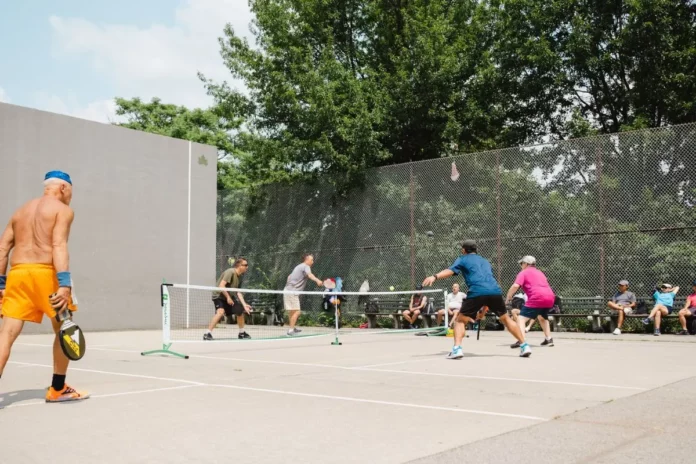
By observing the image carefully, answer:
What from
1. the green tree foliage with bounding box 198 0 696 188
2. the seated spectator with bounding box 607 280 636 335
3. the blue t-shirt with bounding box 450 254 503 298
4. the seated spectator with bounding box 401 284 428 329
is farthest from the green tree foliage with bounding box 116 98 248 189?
the blue t-shirt with bounding box 450 254 503 298

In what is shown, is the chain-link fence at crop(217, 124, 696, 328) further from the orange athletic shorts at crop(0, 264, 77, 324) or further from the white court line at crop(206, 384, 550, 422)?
the orange athletic shorts at crop(0, 264, 77, 324)

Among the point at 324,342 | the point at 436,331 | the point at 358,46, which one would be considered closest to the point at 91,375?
the point at 324,342

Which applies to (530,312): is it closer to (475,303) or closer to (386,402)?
(475,303)

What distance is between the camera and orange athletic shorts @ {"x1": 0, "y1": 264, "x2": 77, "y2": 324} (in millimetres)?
6574

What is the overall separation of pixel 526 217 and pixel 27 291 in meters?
14.5

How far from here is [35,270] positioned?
6594mm

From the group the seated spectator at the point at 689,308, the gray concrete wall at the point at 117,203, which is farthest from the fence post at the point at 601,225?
the gray concrete wall at the point at 117,203

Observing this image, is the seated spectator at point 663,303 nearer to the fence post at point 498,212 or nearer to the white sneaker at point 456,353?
the fence post at point 498,212

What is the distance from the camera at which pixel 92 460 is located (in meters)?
4.73

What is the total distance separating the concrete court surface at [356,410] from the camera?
492 centimetres

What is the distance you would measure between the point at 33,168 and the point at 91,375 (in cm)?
1135

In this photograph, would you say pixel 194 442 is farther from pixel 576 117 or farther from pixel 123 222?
pixel 576 117

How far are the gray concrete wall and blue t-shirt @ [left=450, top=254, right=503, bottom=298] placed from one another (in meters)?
11.7

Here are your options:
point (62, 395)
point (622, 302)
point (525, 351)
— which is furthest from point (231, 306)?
point (62, 395)
